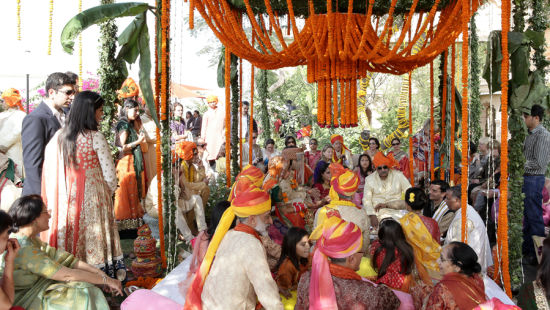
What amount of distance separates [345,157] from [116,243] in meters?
5.69

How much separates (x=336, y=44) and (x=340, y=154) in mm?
3848

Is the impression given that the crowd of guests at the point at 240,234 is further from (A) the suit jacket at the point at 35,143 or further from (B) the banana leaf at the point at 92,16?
(B) the banana leaf at the point at 92,16

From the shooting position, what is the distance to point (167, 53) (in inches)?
172

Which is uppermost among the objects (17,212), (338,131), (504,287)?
(338,131)

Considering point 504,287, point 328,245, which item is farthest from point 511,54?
point 328,245

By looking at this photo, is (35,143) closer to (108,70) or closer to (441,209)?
(108,70)

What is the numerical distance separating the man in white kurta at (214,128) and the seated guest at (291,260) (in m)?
5.98

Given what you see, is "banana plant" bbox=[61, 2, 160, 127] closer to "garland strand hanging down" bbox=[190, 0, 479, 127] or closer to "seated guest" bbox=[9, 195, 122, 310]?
"garland strand hanging down" bbox=[190, 0, 479, 127]

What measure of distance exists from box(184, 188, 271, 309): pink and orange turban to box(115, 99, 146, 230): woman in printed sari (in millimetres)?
3146

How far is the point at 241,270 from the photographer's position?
243cm

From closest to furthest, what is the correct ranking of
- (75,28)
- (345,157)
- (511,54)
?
(511,54) → (75,28) → (345,157)

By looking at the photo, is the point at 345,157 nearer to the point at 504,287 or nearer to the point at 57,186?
the point at 504,287

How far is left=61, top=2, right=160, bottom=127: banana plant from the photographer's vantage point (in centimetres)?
426


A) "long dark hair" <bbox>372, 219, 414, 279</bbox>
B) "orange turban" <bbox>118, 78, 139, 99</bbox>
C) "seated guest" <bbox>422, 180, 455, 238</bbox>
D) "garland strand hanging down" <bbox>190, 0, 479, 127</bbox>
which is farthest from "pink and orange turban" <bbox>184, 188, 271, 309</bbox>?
"orange turban" <bbox>118, 78, 139, 99</bbox>
